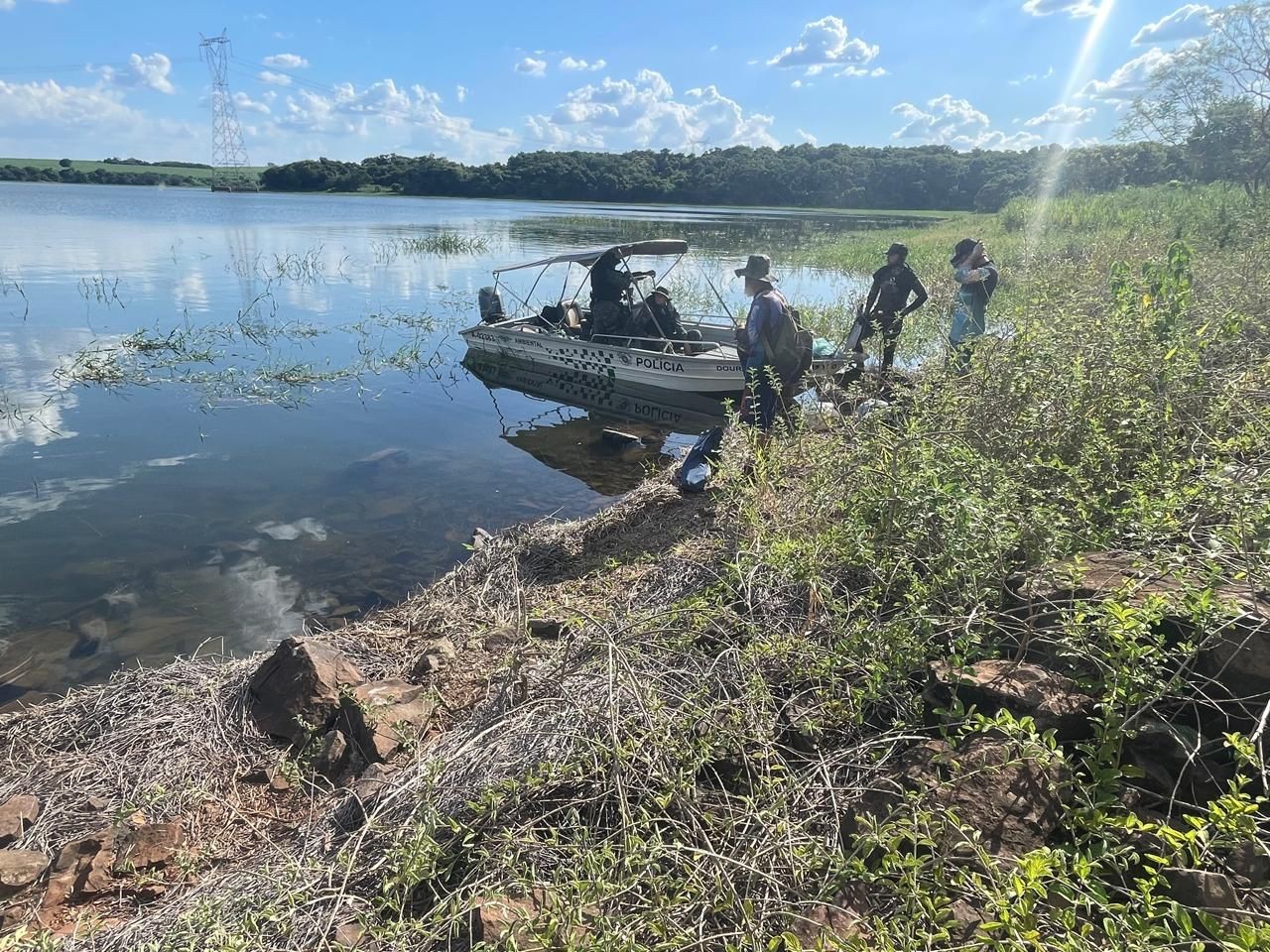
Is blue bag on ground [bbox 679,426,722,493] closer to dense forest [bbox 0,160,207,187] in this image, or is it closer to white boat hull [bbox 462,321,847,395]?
white boat hull [bbox 462,321,847,395]

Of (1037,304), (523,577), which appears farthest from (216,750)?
(1037,304)

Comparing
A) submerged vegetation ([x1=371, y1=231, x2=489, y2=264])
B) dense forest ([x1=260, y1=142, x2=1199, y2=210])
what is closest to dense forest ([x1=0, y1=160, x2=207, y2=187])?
dense forest ([x1=260, y1=142, x2=1199, y2=210])

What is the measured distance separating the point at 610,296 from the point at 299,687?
32.5ft

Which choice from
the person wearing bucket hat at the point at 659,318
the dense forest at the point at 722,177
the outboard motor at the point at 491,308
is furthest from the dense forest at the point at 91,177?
the person wearing bucket hat at the point at 659,318

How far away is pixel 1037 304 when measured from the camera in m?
6.41

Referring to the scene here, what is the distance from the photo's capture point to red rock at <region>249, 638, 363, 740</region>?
4137 mm

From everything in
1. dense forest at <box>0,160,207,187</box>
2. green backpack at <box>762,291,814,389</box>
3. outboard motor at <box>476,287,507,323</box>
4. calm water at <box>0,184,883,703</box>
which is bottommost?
calm water at <box>0,184,883,703</box>

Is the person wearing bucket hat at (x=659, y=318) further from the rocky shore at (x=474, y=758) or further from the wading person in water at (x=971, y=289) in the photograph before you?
the rocky shore at (x=474, y=758)

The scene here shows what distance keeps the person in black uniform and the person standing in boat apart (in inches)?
186

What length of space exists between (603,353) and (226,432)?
624 centimetres

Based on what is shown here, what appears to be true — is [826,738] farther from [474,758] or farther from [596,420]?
[596,420]

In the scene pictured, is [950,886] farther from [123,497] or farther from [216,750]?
[123,497]

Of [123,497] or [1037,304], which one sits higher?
[1037,304]

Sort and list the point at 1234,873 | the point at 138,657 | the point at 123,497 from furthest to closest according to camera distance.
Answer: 1. the point at 123,497
2. the point at 138,657
3. the point at 1234,873
